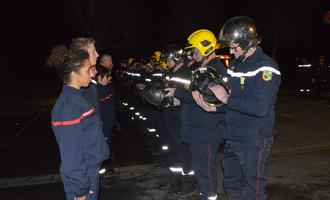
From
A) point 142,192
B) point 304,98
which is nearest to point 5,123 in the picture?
point 142,192

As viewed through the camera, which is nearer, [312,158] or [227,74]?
[227,74]

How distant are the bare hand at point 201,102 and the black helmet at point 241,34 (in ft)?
2.18

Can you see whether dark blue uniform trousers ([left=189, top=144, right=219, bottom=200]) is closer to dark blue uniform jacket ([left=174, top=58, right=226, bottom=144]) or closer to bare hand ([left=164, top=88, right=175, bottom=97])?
dark blue uniform jacket ([left=174, top=58, right=226, bottom=144])

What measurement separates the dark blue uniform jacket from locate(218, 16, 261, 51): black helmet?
673mm

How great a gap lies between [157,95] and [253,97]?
6.30ft

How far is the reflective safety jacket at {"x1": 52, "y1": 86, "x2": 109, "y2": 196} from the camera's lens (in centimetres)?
323

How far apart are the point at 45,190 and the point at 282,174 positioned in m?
3.99

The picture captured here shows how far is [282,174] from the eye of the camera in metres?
6.34

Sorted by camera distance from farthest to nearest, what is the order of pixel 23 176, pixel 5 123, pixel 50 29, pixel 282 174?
pixel 50 29 → pixel 5 123 → pixel 23 176 → pixel 282 174

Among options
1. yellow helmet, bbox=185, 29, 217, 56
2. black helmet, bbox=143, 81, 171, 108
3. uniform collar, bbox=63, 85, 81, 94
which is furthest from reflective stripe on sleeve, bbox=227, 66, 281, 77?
uniform collar, bbox=63, 85, 81, 94

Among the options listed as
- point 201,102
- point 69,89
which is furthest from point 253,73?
point 69,89

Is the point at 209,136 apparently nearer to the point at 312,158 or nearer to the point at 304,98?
the point at 312,158

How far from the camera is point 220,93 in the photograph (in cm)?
399

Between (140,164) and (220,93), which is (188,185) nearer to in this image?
(140,164)
